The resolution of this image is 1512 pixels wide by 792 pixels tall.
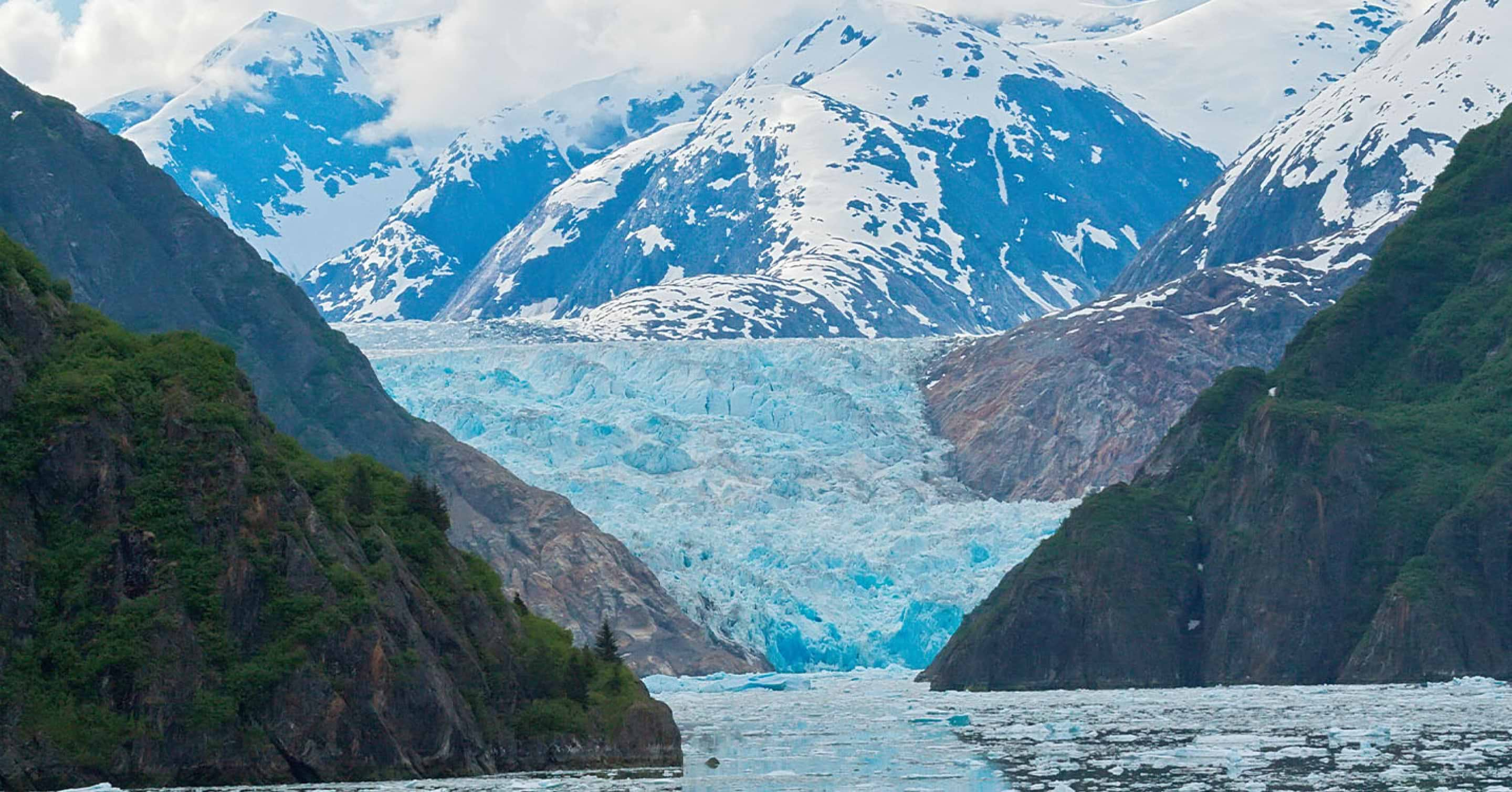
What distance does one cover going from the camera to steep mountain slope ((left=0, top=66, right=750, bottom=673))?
180000 mm

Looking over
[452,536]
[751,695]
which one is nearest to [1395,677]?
[751,695]

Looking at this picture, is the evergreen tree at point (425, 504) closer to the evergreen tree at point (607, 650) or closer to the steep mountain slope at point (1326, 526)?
the evergreen tree at point (607, 650)

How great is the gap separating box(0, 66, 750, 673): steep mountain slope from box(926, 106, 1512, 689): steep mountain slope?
105 ft

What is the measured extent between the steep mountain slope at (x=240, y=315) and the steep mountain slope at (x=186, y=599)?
92.2m

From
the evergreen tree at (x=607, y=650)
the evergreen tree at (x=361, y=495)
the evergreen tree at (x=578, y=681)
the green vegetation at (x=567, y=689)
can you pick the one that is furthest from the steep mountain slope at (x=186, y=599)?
the evergreen tree at (x=607, y=650)

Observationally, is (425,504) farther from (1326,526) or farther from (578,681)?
(1326,526)

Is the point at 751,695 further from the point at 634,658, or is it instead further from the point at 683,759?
the point at 683,759

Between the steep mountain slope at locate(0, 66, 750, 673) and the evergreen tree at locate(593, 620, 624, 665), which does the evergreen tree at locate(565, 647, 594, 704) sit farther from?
the steep mountain slope at locate(0, 66, 750, 673)

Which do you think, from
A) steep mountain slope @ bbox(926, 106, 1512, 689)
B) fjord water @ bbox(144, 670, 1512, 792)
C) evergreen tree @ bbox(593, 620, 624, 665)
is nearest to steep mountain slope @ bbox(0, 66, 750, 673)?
steep mountain slope @ bbox(926, 106, 1512, 689)

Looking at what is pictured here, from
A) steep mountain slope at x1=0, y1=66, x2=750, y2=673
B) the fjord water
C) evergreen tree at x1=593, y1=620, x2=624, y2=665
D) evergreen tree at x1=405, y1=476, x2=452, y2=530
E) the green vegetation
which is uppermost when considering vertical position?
steep mountain slope at x1=0, y1=66, x2=750, y2=673

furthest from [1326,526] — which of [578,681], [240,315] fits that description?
[240,315]

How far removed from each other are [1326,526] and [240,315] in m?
83.5

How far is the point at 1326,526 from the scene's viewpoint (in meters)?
155

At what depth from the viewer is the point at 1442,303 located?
175 meters
